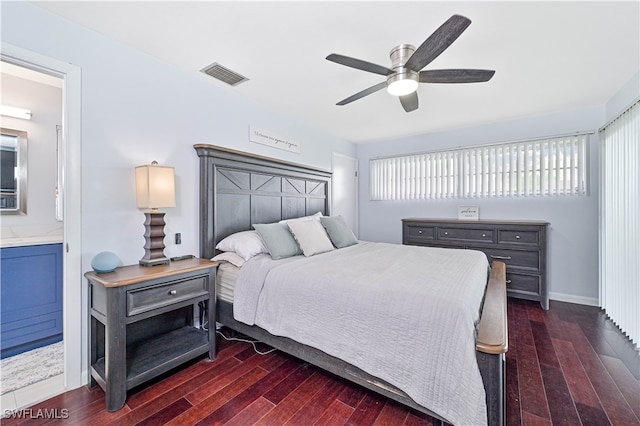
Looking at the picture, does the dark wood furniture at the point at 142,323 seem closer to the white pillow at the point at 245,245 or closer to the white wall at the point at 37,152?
the white pillow at the point at 245,245

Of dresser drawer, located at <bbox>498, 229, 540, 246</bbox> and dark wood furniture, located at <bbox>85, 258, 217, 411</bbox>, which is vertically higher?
dresser drawer, located at <bbox>498, 229, 540, 246</bbox>

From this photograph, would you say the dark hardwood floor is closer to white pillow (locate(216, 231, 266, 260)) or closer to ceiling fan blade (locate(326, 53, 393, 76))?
white pillow (locate(216, 231, 266, 260))

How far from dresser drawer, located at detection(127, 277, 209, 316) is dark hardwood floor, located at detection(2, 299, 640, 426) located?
0.56 metres

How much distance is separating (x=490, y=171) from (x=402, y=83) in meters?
Answer: 2.76

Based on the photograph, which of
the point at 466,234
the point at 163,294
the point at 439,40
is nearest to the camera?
the point at 439,40

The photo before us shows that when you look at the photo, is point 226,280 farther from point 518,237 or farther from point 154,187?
point 518,237

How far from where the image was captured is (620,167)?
2729mm

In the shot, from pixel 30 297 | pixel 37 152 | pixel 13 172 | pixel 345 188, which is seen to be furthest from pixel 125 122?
pixel 345 188

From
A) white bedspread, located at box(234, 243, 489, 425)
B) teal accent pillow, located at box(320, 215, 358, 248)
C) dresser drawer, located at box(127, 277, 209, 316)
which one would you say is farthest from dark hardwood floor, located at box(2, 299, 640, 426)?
teal accent pillow, located at box(320, 215, 358, 248)

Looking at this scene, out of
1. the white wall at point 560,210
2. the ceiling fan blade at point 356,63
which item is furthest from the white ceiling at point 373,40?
the white wall at point 560,210

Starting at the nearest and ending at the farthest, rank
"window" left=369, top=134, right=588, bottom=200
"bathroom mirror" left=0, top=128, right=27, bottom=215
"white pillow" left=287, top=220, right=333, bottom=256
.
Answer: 1. "bathroom mirror" left=0, top=128, right=27, bottom=215
2. "white pillow" left=287, top=220, right=333, bottom=256
3. "window" left=369, top=134, right=588, bottom=200

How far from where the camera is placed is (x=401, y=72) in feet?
6.57

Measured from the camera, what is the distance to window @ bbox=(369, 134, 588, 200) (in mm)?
3533

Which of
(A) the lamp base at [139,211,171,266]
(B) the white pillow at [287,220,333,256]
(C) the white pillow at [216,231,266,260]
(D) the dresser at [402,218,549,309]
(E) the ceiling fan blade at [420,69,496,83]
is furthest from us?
(D) the dresser at [402,218,549,309]
